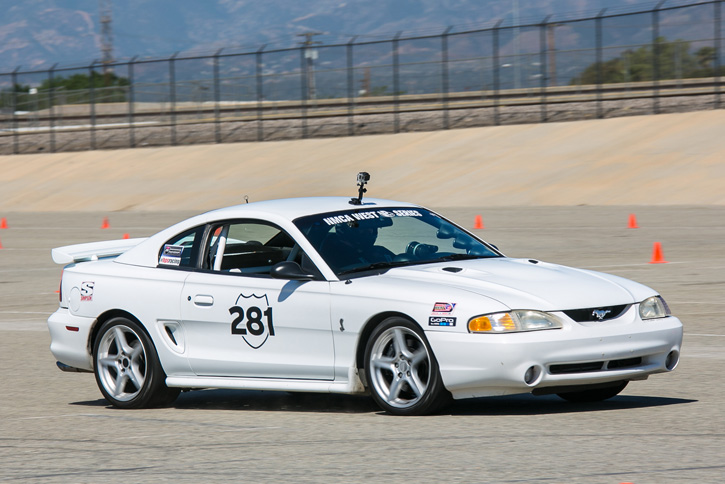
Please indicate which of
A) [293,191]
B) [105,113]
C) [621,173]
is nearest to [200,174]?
[293,191]

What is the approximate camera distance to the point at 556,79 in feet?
135

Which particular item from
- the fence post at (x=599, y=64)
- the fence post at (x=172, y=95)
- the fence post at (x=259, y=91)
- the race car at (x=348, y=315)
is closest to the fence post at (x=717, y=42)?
the fence post at (x=599, y=64)

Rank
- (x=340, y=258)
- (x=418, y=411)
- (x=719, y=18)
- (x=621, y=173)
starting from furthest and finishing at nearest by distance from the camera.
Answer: (x=719, y=18) → (x=621, y=173) → (x=340, y=258) → (x=418, y=411)

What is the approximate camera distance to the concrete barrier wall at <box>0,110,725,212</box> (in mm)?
33250

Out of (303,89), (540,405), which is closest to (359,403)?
(540,405)

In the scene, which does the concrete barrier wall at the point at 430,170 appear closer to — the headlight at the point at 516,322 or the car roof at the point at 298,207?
the car roof at the point at 298,207

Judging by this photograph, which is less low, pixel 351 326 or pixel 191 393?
pixel 351 326

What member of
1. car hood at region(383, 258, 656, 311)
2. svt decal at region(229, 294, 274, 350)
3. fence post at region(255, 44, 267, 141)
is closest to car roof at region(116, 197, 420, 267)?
svt decal at region(229, 294, 274, 350)

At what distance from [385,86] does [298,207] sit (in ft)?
123

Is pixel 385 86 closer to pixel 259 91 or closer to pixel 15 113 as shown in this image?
pixel 259 91

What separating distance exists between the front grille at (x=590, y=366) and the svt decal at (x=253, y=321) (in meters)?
1.95

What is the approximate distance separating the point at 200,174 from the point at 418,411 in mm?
37820

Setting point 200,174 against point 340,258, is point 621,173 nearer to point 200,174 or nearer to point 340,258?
point 200,174

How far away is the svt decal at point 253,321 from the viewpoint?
845 cm
